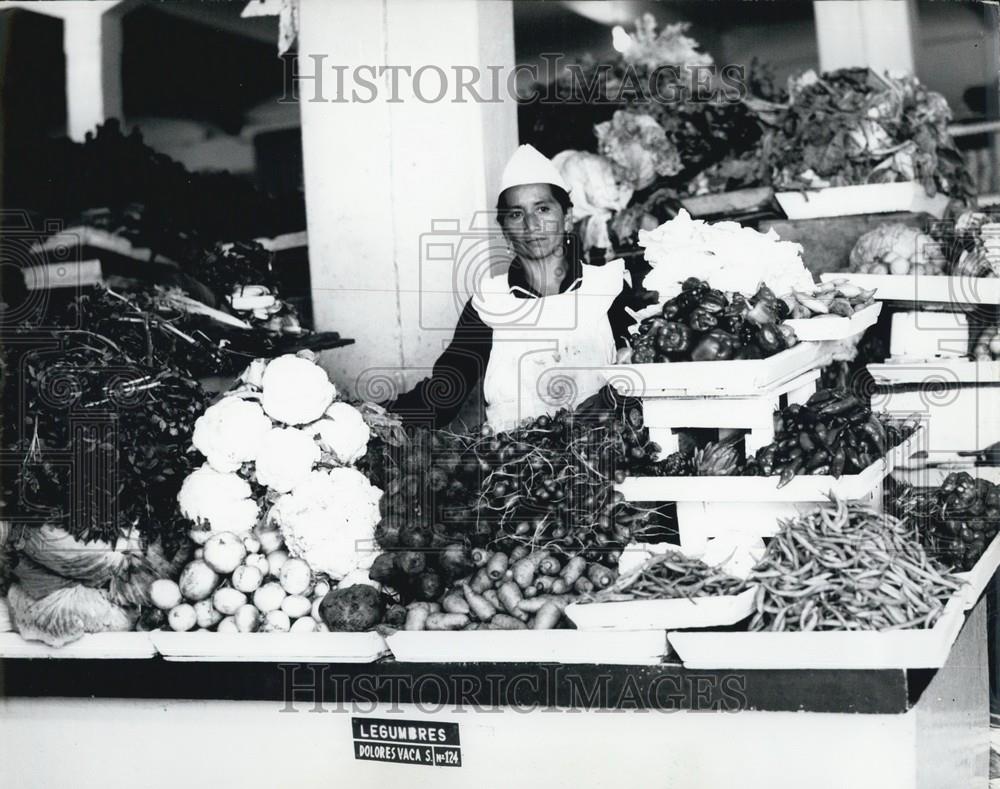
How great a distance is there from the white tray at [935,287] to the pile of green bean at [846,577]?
1473mm

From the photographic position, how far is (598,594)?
353 cm

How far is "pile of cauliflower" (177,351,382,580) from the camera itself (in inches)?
158

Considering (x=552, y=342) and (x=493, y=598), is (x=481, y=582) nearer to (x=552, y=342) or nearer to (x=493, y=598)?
(x=493, y=598)

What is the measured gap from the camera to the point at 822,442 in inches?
140

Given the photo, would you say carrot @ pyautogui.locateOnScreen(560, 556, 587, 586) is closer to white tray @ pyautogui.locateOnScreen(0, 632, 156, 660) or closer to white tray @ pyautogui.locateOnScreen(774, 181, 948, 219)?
white tray @ pyautogui.locateOnScreen(0, 632, 156, 660)

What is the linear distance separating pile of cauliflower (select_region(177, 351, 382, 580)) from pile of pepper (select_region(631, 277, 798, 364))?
3.82ft

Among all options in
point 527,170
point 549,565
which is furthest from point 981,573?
point 527,170

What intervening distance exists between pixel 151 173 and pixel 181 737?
9.59 feet

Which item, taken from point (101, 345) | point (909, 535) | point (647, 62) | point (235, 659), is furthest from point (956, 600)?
point (647, 62)

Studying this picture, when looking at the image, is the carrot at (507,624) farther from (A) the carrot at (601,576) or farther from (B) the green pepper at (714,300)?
(B) the green pepper at (714,300)

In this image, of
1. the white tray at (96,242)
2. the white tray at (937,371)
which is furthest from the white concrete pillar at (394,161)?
the white tray at (937,371)

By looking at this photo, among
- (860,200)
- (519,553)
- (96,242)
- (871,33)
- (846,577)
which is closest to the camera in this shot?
(846,577)

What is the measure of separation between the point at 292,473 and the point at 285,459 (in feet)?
0.19

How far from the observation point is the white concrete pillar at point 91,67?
22.0ft
